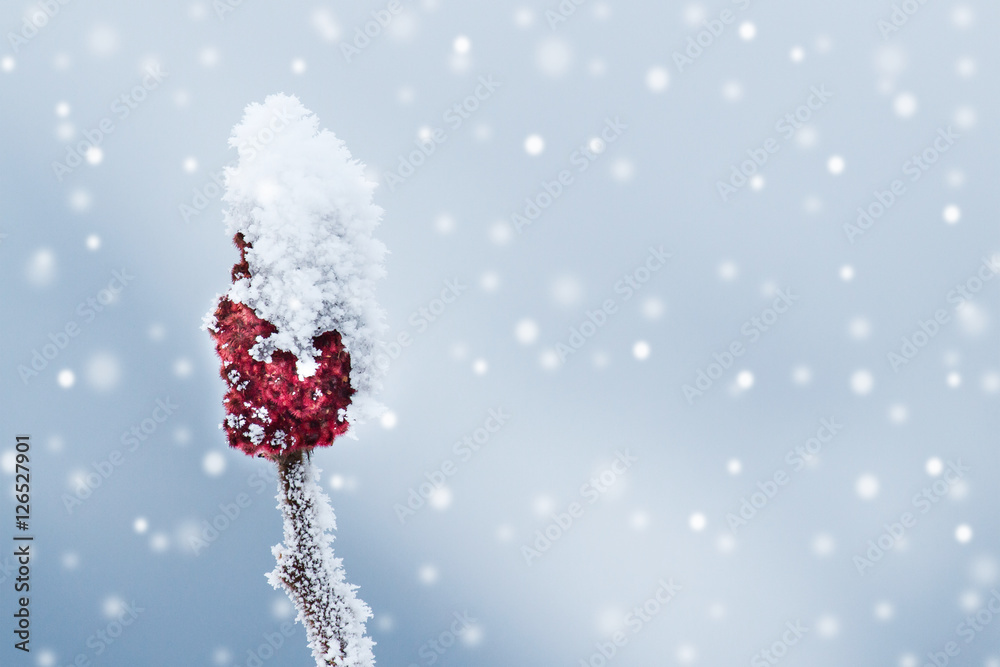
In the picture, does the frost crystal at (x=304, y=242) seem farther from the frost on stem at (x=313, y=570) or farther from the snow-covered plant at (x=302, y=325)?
the frost on stem at (x=313, y=570)

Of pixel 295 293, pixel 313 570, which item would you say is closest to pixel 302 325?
pixel 295 293

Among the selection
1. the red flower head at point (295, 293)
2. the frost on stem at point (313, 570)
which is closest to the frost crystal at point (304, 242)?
the red flower head at point (295, 293)

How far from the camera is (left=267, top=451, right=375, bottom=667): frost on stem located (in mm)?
1233

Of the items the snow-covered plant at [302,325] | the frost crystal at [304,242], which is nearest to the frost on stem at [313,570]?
the snow-covered plant at [302,325]

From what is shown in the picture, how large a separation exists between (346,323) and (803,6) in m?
2.38

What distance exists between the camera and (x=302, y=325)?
1.13 m

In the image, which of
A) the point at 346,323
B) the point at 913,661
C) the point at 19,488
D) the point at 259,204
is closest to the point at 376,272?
the point at 346,323

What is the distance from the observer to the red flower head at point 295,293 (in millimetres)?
1135

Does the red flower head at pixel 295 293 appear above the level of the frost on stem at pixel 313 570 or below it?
above

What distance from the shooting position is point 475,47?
2.55 metres

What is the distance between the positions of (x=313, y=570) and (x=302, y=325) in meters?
0.47

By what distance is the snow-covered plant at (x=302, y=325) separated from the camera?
3.73 ft

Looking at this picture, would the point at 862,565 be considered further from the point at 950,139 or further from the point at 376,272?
the point at 376,272

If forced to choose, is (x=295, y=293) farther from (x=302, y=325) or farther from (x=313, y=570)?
(x=313, y=570)
